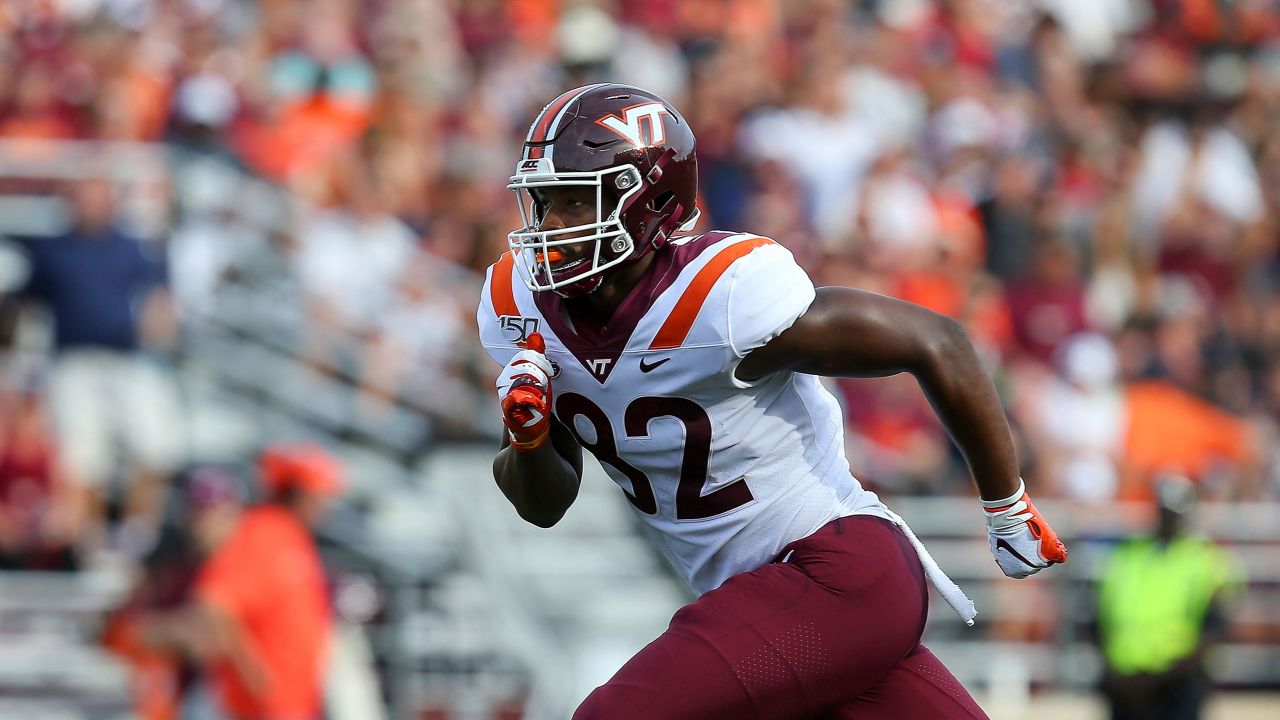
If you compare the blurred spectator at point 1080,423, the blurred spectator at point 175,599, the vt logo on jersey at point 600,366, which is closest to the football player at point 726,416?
the vt logo on jersey at point 600,366

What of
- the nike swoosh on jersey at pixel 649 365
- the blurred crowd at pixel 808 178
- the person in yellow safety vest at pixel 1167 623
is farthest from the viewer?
the blurred crowd at pixel 808 178

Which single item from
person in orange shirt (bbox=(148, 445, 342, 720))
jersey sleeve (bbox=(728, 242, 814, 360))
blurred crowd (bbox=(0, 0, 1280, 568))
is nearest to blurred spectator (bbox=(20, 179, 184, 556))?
blurred crowd (bbox=(0, 0, 1280, 568))

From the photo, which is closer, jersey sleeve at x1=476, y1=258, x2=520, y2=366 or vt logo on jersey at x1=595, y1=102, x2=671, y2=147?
vt logo on jersey at x1=595, y1=102, x2=671, y2=147

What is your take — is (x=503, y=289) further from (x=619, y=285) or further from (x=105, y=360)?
(x=105, y=360)

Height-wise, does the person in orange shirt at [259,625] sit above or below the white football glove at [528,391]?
below

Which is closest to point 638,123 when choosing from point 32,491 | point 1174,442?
point 32,491

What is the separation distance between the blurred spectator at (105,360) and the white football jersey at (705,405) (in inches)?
201

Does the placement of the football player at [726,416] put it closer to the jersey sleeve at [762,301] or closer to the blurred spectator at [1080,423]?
the jersey sleeve at [762,301]

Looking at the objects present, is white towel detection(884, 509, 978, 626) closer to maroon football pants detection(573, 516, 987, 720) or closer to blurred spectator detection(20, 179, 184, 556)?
maroon football pants detection(573, 516, 987, 720)

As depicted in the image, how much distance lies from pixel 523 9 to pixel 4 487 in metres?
4.66

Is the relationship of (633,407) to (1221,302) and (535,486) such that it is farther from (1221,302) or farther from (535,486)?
(1221,302)

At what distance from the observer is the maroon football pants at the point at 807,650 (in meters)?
3.45

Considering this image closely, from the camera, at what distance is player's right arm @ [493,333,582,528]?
3.61m

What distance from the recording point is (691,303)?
11.7ft
